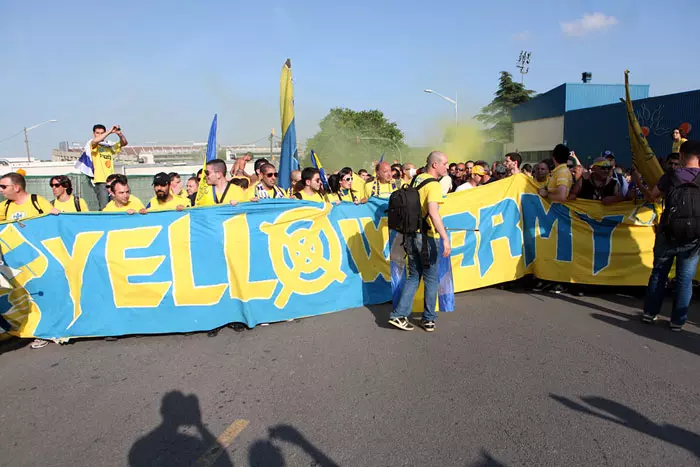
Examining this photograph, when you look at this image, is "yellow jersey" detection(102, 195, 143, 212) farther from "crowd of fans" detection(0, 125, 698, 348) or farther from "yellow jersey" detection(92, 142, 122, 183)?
"yellow jersey" detection(92, 142, 122, 183)

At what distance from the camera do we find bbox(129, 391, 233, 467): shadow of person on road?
2807mm

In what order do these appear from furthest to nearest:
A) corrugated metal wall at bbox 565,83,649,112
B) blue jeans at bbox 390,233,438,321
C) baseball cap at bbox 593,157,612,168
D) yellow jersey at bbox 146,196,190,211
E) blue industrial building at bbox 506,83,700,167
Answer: corrugated metal wall at bbox 565,83,649,112 < blue industrial building at bbox 506,83,700,167 < baseball cap at bbox 593,157,612,168 < yellow jersey at bbox 146,196,190,211 < blue jeans at bbox 390,233,438,321

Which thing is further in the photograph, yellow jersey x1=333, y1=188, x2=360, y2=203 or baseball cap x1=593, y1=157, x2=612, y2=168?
yellow jersey x1=333, y1=188, x2=360, y2=203

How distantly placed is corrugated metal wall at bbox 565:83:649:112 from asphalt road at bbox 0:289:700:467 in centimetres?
3260

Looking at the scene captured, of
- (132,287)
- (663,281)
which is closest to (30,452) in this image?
(132,287)

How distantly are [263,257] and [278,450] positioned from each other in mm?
2550

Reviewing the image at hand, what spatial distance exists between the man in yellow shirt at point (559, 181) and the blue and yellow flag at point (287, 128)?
12.3 ft

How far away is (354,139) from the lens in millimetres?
62781

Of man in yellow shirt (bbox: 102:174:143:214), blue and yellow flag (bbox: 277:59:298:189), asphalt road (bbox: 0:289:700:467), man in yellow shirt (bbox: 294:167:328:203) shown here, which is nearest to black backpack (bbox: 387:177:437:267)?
asphalt road (bbox: 0:289:700:467)

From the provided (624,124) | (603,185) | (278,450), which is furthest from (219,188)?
(624,124)

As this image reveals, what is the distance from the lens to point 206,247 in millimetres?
5012

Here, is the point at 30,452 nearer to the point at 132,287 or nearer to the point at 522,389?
the point at 132,287

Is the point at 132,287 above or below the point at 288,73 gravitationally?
below

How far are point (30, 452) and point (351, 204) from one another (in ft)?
12.6
